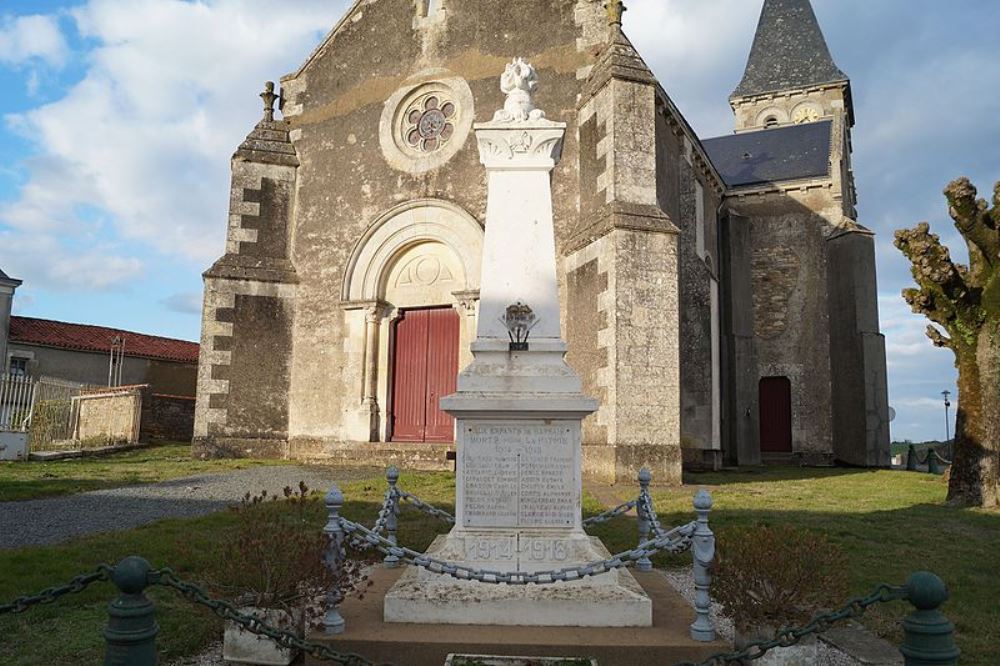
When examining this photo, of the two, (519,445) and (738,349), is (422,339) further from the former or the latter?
(738,349)

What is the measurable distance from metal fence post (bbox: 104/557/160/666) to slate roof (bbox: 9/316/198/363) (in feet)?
93.1

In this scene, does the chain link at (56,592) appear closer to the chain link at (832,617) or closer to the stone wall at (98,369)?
the chain link at (832,617)

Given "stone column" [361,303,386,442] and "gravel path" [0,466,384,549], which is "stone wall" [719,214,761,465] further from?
"gravel path" [0,466,384,549]

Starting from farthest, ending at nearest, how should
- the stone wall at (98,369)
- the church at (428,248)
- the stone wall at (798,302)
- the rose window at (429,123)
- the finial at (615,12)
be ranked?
the stone wall at (98,369) → the stone wall at (798,302) → the rose window at (429,123) → the finial at (615,12) → the church at (428,248)

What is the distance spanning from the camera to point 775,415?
73.3 ft

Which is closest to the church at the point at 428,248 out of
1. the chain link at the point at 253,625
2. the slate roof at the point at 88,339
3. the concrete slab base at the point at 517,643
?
the concrete slab base at the point at 517,643

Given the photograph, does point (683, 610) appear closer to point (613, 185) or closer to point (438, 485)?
point (438, 485)

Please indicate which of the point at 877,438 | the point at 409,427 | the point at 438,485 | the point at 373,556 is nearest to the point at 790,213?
the point at 877,438

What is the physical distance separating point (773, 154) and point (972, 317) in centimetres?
1695

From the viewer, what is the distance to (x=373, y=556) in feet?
22.5

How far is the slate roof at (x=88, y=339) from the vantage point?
26.8 m

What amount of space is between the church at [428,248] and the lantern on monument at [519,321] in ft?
19.4

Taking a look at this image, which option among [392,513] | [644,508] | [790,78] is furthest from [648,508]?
[790,78]

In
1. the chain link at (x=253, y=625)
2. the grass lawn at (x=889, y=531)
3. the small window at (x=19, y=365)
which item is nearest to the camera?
the chain link at (x=253, y=625)
